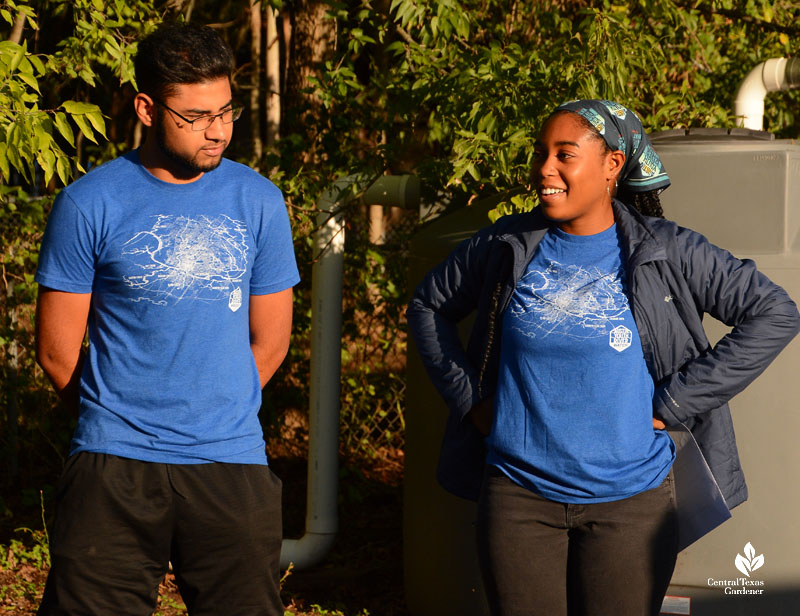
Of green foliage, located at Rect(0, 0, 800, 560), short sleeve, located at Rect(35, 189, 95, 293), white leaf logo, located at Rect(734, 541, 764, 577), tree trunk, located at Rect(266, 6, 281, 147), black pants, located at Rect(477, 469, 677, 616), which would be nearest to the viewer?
short sleeve, located at Rect(35, 189, 95, 293)

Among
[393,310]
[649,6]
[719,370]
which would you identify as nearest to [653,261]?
[719,370]

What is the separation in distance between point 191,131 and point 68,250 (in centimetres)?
38

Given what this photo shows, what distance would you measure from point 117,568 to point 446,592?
183 centimetres

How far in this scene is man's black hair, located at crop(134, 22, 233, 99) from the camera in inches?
93.7

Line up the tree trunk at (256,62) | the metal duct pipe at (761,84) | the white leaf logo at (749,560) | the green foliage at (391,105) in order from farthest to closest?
the tree trunk at (256,62) → the metal duct pipe at (761,84) → the green foliage at (391,105) → the white leaf logo at (749,560)

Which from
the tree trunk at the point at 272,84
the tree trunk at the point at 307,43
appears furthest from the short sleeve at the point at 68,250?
the tree trunk at the point at 272,84

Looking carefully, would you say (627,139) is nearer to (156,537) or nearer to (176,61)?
(176,61)

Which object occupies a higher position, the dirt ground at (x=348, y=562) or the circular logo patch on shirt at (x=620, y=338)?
the circular logo patch on shirt at (x=620, y=338)

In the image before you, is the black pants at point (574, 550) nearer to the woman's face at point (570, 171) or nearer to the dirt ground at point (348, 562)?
the woman's face at point (570, 171)

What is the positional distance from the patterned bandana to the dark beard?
867mm

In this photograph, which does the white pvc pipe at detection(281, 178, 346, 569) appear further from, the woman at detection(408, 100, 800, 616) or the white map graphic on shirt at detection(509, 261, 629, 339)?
the white map graphic on shirt at detection(509, 261, 629, 339)

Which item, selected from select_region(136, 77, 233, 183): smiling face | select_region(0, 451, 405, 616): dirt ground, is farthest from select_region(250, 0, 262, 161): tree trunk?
select_region(136, 77, 233, 183): smiling face

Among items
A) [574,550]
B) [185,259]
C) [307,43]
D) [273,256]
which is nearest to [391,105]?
[307,43]

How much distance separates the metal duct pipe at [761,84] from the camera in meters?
4.58
